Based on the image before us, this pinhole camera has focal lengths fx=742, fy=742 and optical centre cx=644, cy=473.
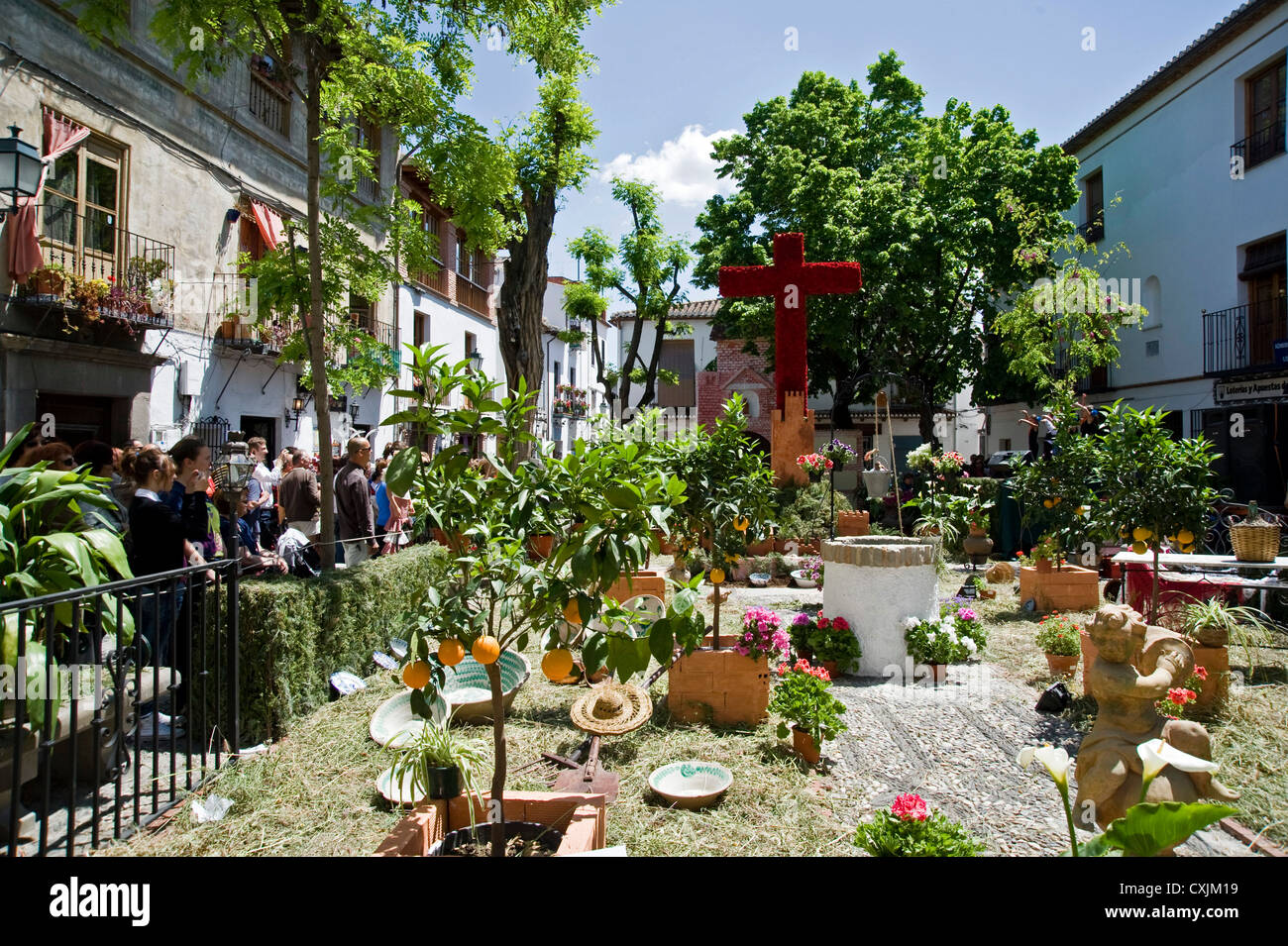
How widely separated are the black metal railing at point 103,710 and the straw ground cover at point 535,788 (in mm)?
233

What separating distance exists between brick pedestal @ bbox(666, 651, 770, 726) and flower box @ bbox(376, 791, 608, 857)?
2.14 m

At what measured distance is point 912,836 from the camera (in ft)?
8.68

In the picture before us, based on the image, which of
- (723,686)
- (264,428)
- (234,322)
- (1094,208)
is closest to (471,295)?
(264,428)

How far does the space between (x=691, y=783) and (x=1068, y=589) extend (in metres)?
6.26

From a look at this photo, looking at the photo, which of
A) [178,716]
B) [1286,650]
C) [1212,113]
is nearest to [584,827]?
[178,716]

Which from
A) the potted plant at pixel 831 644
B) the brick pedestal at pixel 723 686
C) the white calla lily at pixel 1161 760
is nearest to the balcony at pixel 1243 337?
the potted plant at pixel 831 644

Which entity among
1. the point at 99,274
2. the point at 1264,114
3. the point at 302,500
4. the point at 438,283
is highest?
the point at 1264,114

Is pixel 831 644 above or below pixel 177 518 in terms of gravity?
below

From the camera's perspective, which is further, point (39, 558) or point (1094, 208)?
point (1094, 208)

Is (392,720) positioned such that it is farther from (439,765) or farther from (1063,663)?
(1063,663)

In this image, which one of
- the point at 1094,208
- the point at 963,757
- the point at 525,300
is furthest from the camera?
the point at 1094,208

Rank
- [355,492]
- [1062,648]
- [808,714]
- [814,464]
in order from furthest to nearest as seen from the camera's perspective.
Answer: [814,464] < [355,492] < [1062,648] < [808,714]

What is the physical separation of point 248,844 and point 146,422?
8.69 m

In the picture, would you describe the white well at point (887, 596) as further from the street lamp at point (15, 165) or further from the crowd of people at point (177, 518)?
the street lamp at point (15, 165)
